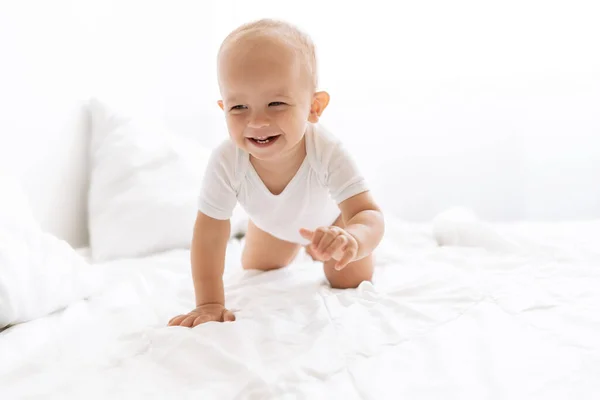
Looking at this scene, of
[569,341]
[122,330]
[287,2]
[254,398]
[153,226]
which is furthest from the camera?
[287,2]

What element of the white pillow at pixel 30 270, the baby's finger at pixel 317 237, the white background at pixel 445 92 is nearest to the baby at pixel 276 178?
the baby's finger at pixel 317 237

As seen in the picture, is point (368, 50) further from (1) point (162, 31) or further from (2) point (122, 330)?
(2) point (122, 330)

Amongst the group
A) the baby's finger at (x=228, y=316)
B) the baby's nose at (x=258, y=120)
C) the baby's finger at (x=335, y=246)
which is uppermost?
the baby's nose at (x=258, y=120)

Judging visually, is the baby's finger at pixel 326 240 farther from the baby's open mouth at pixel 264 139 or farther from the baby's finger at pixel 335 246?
the baby's open mouth at pixel 264 139

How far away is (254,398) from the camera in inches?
24.7

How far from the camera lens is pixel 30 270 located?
96cm

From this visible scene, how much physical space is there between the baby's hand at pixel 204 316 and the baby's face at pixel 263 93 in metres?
0.28

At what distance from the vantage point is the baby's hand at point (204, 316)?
2.94 ft

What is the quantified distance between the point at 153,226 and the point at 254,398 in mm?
939

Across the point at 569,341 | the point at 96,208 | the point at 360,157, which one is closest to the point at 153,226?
the point at 96,208

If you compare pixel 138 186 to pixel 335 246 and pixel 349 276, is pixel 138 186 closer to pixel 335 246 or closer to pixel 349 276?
pixel 349 276

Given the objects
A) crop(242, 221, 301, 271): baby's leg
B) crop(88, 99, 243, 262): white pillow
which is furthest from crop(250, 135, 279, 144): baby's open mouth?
crop(88, 99, 243, 262): white pillow

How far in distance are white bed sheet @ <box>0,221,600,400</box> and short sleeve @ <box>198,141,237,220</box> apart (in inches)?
6.6

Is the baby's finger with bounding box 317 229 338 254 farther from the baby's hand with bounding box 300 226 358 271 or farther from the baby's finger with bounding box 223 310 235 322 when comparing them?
the baby's finger with bounding box 223 310 235 322
